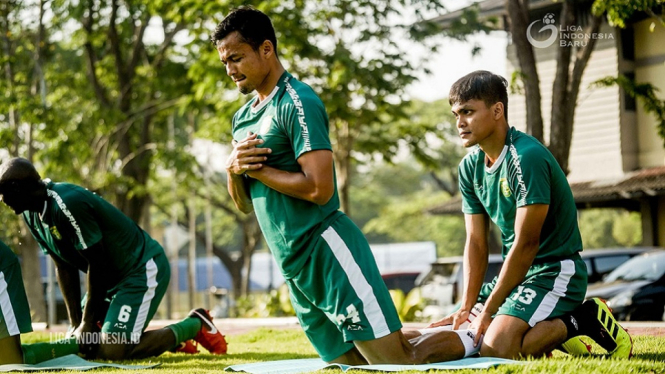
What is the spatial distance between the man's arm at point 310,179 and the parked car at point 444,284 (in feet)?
48.0

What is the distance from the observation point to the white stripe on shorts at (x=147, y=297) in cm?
822

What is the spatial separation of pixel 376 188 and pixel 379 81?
197 ft

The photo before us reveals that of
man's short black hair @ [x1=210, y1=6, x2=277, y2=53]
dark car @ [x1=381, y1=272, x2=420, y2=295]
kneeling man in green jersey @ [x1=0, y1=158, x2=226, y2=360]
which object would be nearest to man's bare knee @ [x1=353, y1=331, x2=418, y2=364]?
man's short black hair @ [x1=210, y1=6, x2=277, y2=53]

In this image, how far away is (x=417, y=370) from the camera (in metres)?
5.23

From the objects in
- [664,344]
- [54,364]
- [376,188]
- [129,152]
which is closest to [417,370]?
[664,344]

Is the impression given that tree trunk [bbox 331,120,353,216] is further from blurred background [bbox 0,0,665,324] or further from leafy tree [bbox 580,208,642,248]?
leafy tree [bbox 580,208,642,248]

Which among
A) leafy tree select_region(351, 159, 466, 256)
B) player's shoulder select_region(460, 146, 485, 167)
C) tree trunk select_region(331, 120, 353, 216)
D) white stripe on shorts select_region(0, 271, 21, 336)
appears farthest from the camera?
leafy tree select_region(351, 159, 466, 256)

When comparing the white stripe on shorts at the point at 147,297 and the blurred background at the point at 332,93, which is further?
the blurred background at the point at 332,93

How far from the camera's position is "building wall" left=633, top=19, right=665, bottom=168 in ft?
85.8

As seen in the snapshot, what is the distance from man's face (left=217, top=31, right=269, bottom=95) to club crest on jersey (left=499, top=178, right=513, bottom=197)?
1.67 metres

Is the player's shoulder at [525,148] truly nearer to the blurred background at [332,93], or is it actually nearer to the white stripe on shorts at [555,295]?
the white stripe on shorts at [555,295]

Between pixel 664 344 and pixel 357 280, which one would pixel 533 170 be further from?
pixel 664 344

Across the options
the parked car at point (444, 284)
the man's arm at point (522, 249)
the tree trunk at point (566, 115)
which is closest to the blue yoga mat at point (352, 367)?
the man's arm at point (522, 249)

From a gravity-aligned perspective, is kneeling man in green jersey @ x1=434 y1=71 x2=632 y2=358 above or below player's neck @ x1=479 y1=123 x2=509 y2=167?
below
